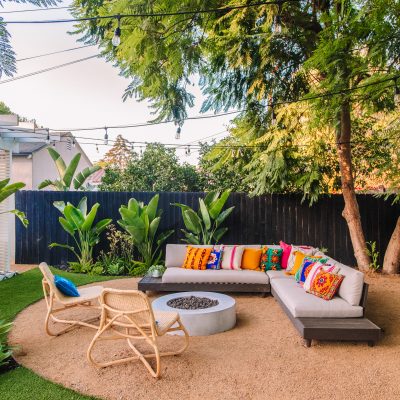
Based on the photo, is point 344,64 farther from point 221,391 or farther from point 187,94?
point 221,391

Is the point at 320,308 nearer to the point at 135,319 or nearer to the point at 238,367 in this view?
the point at 238,367

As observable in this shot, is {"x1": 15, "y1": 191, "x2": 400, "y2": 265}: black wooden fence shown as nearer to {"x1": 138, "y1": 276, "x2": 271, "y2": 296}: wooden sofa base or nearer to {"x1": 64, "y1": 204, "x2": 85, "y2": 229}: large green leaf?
{"x1": 64, "y1": 204, "x2": 85, "y2": 229}: large green leaf

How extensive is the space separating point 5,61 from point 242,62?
6243 mm

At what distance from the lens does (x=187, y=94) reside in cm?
745

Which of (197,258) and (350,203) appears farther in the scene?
(350,203)

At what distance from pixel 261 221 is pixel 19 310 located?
574 centimetres

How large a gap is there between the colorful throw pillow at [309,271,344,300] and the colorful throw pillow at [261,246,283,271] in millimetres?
1828

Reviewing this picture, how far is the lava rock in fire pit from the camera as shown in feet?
16.4

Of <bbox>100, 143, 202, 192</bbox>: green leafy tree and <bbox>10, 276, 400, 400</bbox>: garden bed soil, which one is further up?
<bbox>100, 143, 202, 192</bbox>: green leafy tree

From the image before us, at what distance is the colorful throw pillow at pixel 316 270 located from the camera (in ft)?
16.7

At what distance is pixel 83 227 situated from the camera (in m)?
8.45

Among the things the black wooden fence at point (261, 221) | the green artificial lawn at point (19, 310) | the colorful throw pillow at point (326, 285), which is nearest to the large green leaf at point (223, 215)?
the black wooden fence at point (261, 221)

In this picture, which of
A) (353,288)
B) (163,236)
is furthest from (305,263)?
(163,236)

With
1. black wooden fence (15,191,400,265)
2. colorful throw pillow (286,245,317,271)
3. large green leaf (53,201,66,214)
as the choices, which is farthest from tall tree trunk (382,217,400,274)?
large green leaf (53,201,66,214)
